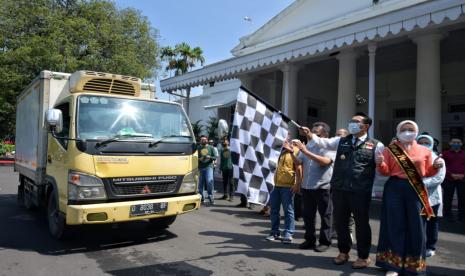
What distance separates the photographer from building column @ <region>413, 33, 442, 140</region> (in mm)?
10531

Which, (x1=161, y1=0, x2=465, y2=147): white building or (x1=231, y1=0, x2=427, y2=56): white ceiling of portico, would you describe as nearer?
(x1=161, y1=0, x2=465, y2=147): white building

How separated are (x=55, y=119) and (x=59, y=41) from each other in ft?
64.3

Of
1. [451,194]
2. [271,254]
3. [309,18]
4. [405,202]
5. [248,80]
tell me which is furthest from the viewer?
[309,18]

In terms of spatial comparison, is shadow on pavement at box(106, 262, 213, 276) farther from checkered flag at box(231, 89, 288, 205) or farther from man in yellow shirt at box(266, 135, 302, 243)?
man in yellow shirt at box(266, 135, 302, 243)

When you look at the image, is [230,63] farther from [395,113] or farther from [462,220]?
[462,220]

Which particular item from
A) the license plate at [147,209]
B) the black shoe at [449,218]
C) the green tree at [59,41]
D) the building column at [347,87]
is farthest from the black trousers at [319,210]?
the green tree at [59,41]

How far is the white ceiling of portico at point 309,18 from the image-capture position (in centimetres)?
1451

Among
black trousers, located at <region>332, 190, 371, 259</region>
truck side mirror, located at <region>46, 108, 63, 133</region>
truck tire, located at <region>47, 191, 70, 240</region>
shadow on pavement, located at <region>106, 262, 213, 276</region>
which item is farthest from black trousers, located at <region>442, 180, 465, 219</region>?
truck side mirror, located at <region>46, 108, 63, 133</region>

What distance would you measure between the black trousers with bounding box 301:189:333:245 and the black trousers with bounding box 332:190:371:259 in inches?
22.1

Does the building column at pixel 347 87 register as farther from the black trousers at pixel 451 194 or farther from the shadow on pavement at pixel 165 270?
the shadow on pavement at pixel 165 270

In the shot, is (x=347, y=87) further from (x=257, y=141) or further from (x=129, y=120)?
(x=129, y=120)

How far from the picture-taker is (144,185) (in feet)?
19.1

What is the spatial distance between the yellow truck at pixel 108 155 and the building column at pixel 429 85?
7.11 meters

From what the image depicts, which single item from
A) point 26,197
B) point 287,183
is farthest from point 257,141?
point 26,197
